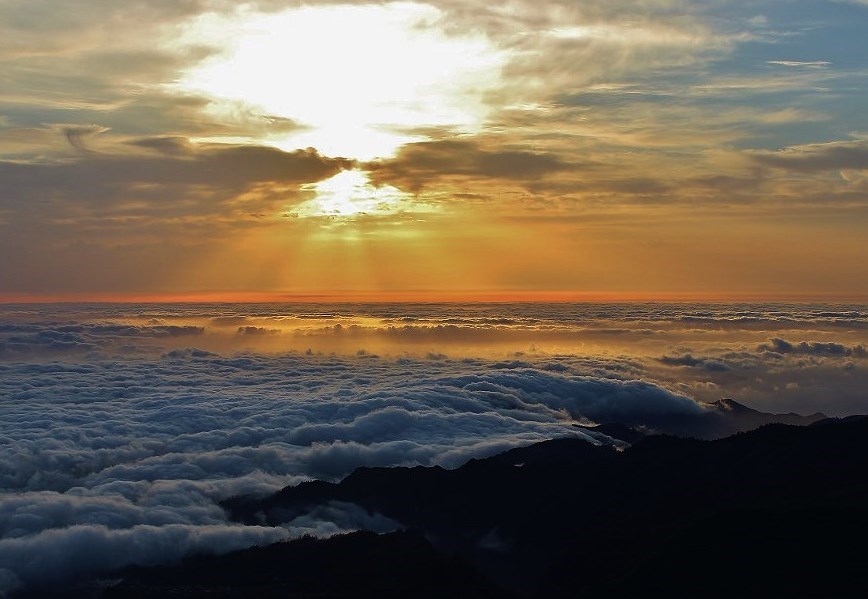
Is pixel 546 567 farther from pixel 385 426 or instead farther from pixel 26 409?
pixel 26 409

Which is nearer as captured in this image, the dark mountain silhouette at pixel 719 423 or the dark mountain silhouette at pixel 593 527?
the dark mountain silhouette at pixel 593 527

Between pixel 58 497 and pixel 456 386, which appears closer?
pixel 58 497

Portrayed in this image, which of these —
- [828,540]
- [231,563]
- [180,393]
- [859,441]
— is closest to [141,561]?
[231,563]

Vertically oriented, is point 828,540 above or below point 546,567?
above

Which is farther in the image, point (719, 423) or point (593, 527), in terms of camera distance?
point (719, 423)

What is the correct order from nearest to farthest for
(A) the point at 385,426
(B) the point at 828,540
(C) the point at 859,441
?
(B) the point at 828,540 → (C) the point at 859,441 → (A) the point at 385,426

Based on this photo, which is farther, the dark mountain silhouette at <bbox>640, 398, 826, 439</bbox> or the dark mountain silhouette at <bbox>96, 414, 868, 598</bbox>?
the dark mountain silhouette at <bbox>640, 398, 826, 439</bbox>

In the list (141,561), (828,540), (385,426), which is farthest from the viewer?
(385,426)
